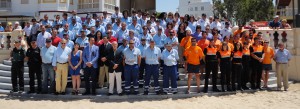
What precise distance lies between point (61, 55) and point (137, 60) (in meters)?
2.32

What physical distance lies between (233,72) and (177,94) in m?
2.00

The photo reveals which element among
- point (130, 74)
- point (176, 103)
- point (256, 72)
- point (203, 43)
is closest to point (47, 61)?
point (130, 74)

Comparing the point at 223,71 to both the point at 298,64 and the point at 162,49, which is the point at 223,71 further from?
the point at 298,64

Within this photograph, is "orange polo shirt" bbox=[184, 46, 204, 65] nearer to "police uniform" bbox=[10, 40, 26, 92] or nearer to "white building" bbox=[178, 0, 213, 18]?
"police uniform" bbox=[10, 40, 26, 92]

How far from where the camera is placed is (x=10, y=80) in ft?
39.7

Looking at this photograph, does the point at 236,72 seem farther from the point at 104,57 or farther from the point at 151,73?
the point at 104,57

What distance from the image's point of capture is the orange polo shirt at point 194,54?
10430 millimetres

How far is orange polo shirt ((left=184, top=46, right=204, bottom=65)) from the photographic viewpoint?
10430 millimetres

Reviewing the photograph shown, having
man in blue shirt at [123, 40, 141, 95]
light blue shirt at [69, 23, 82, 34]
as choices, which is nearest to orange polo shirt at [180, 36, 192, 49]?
man in blue shirt at [123, 40, 141, 95]

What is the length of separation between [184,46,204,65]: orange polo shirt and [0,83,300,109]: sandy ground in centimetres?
112

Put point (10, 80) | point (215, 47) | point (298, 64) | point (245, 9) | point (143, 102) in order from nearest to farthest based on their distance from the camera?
1. point (143, 102)
2. point (215, 47)
3. point (10, 80)
4. point (298, 64)
5. point (245, 9)

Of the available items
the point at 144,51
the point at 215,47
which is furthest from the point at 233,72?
the point at 144,51

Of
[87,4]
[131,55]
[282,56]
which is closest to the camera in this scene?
[131,55]

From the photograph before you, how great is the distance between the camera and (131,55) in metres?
10.2
